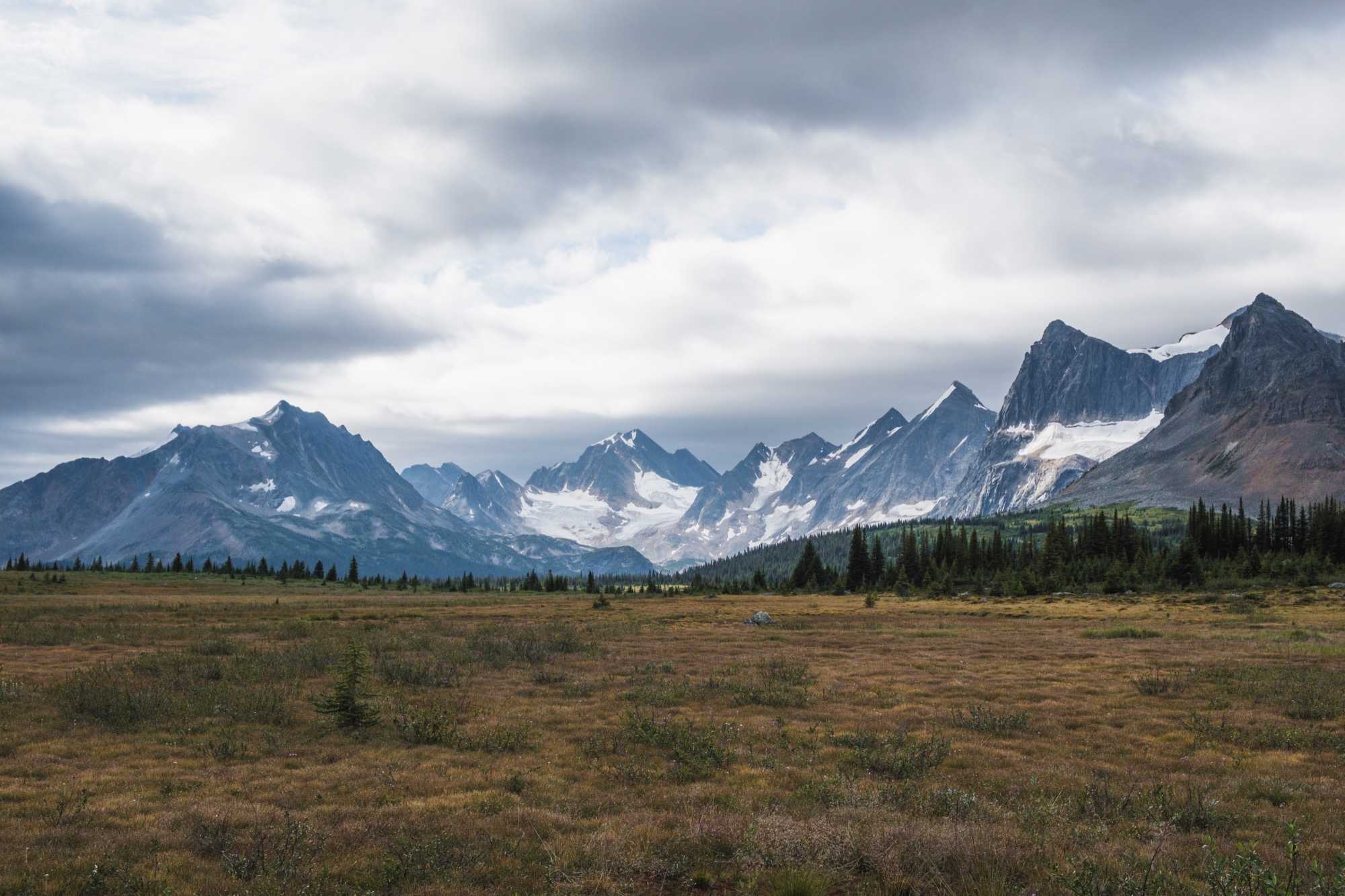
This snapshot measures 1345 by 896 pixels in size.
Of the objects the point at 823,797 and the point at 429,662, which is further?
the point at 429,662

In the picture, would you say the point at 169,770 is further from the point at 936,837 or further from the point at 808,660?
the point at 808,660

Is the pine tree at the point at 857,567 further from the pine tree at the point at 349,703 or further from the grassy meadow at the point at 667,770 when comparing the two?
the pine tree at the point at 349,703

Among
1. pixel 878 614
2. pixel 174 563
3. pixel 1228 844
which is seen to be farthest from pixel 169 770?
pixel 174 563

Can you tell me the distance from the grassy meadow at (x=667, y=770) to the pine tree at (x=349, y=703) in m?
A: 0.46

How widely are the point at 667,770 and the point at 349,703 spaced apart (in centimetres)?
1113

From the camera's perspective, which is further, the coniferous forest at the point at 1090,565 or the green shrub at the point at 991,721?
the coniferous forest at the point at 1090,565

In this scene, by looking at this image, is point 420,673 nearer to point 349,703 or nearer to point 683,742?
point 349,703

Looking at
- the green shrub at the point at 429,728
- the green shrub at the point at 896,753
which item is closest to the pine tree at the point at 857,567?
the green shrub at the point at 896,753

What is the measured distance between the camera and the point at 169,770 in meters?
17.9

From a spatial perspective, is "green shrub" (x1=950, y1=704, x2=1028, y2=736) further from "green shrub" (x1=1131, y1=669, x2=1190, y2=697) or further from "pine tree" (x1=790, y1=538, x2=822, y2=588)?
"pine tree" (x1=790, y1=538, x2=822, y2=588)

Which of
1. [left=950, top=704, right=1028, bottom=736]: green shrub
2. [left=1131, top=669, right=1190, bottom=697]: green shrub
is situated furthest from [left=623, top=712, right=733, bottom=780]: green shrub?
[left=1131, top=669, right=1190, bottom=697]: green shrub

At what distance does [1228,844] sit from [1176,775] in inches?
223

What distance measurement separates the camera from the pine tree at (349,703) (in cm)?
2267

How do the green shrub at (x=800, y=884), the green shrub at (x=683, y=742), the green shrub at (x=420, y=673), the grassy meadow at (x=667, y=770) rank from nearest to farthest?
1. the green shrub at (x=800, y=884)
2. the grassy meadow at (x=667, y=770)
3. the green shrub at (x=683, y=742)
4. the green shrub at (x=420, y=673)
